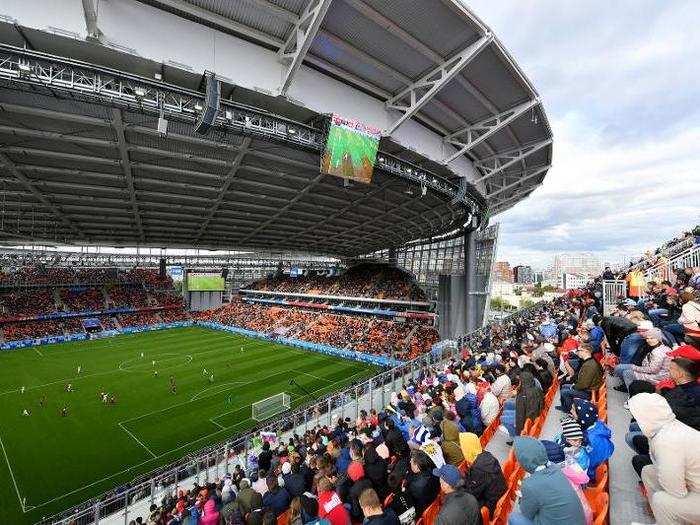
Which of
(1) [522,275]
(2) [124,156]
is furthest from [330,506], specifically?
(1) [522,275]

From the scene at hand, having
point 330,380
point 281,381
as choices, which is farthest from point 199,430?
point 330,380

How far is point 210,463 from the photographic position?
12.6m

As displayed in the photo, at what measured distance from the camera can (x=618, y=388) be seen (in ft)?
21.5

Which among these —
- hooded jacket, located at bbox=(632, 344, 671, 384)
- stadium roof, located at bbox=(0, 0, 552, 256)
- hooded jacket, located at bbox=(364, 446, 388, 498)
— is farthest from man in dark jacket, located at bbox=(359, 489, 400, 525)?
stadium roof, located at bbox=(0, 0, 552, 256)

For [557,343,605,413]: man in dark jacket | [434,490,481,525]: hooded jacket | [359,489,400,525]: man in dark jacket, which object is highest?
[557,343,605,413]: man in dark jacket

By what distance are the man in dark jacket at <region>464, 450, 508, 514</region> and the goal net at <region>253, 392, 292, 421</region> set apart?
17384mm

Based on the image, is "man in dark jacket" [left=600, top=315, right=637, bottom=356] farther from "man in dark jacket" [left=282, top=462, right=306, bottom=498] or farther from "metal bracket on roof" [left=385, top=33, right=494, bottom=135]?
"metal bracket on roof" [left=385, top=33, right=494, bottom=135]

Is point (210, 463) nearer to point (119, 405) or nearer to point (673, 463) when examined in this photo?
point (119, 405)

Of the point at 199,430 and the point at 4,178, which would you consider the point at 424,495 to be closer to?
the point at 199,430

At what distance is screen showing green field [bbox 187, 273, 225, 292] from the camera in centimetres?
5994

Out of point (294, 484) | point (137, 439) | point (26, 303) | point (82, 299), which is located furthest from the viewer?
point (82, 299)

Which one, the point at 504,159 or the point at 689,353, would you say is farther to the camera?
the point at 504,159

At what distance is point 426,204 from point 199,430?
66.7 feet

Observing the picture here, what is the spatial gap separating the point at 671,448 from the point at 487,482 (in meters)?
1.80
